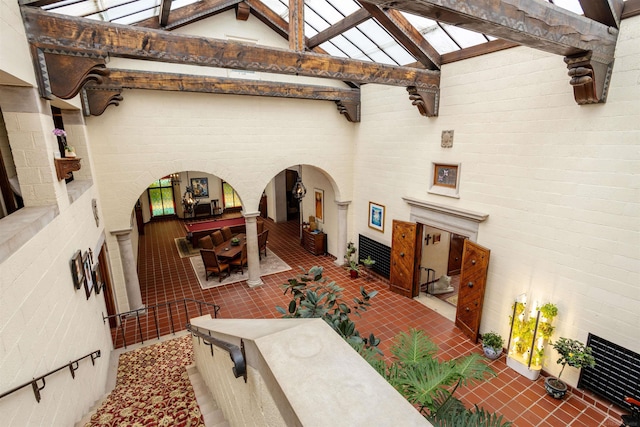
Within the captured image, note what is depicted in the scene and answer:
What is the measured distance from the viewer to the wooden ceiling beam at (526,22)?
267cm

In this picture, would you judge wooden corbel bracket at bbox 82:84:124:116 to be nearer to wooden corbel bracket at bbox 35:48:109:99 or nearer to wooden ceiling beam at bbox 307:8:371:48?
wooden corbel bracket at bbox 35:48:109:99

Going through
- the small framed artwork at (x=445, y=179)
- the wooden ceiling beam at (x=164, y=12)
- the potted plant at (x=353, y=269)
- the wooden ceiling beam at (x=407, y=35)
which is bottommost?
the potted plant at (x=353, y=269)

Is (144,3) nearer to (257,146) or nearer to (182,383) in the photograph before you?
(257,146)

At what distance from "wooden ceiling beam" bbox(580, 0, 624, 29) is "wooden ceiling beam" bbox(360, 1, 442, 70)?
7.93 feet

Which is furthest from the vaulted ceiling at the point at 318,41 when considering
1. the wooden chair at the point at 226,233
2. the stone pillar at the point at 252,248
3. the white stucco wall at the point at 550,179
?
the wooden chair at the point at 226,233

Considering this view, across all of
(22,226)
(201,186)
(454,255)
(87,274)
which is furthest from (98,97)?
(201,186)

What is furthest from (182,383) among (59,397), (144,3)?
(144,3)

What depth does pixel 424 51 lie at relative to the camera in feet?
19.3

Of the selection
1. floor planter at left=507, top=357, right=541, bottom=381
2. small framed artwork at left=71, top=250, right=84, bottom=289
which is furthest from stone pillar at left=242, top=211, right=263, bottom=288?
floor planter at left=507, top=357, right=541, bottom=381

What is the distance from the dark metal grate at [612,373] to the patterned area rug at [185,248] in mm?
10242

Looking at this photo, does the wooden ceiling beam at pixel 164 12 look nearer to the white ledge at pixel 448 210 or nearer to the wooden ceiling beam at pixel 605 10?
the white ledge at pixel 448 210

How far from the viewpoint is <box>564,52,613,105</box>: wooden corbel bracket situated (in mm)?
3775

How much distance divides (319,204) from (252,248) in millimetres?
3319

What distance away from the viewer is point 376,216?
8.39 metres
